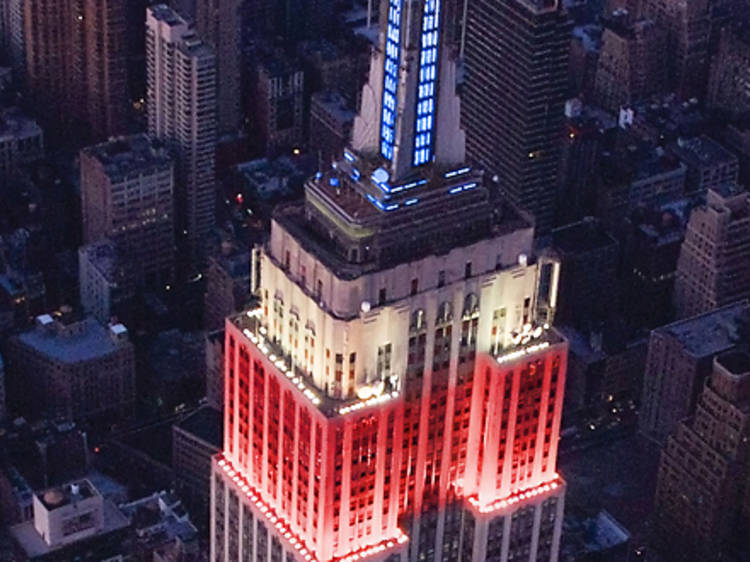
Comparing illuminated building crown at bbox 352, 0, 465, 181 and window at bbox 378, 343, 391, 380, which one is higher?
illuminated building crown at bbox 352, 0, 465, 181

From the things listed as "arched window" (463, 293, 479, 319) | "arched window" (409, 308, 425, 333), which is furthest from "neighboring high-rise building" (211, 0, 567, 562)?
"arched window" (463, 293, 479, 319)

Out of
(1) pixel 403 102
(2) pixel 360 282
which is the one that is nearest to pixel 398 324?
(2) pixel 360 282

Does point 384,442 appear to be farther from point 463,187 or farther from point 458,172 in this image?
point 458,172

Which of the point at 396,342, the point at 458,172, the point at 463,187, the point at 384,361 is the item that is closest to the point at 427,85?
the point at 458,172

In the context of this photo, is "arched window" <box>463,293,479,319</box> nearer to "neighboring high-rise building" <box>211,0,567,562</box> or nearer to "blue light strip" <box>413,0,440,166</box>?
"neighboring high-rise building" <box>211,0,567,562</box>

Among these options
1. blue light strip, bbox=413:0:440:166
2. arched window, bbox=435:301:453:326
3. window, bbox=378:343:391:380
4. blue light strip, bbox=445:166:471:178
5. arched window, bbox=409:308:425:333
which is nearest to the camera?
blue light strip, bbox=413:0:440:166

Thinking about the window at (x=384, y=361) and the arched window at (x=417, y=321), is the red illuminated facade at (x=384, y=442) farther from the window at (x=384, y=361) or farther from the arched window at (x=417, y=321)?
the arched window at (x=417, y=321)

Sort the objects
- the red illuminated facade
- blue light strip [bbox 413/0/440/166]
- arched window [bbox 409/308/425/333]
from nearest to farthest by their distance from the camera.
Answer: blue light strip [bbox 413/0/440/166], arched window [bbox 409/308/425/333], the red illuminated facade
